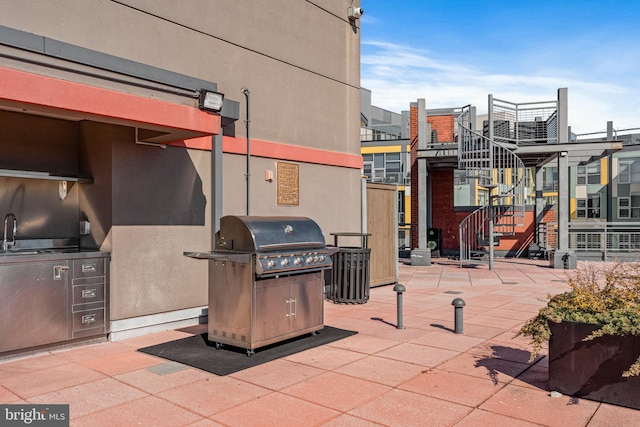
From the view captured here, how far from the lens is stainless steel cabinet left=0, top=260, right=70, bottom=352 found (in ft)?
19.6

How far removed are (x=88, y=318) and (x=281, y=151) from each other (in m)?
4.61

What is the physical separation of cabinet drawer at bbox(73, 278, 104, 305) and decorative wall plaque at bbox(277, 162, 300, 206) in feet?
12.4

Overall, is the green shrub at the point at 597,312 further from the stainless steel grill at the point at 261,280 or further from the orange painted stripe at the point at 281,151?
the orange painted stripe at the point at 281,151

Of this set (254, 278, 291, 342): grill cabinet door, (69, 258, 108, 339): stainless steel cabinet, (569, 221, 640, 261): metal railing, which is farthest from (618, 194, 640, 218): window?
(69, 258, 108, 339): stainless steel cabinet

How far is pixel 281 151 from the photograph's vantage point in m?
9.64

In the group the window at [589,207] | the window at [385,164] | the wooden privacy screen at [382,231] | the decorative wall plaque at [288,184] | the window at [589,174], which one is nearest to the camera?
the decorative wall plaque at [288,184]

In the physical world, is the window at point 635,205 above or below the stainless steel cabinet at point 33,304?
above

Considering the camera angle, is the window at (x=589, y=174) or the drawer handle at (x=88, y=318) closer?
the drawer handle at (x=88, y=318)

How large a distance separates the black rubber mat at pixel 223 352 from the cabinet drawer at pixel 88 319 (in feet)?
2.84

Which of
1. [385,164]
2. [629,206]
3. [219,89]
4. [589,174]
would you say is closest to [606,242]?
[219,89]

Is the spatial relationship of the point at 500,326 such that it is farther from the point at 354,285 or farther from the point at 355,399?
the point at 355,399

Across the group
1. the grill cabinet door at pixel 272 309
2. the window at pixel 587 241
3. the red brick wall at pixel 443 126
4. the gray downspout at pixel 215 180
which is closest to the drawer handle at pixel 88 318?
the gray downspout at pixel 215 180

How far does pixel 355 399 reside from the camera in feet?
15.7

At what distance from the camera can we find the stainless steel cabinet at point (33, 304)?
19.6 feet
